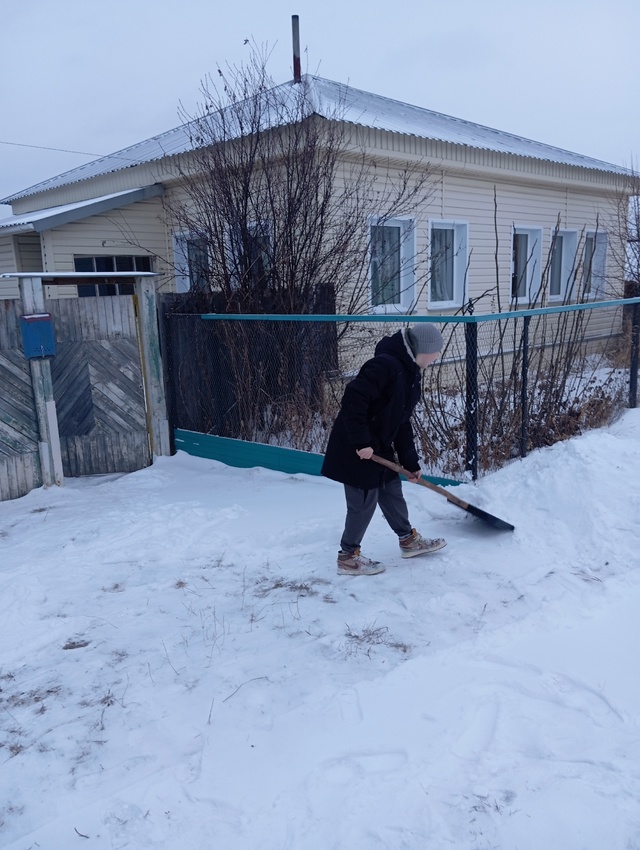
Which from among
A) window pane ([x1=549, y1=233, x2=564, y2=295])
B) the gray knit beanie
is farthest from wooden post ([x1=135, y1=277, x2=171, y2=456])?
window pane ([x1=549, y1=233, x2=564, y2=295])

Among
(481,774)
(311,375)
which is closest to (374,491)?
(481,774)

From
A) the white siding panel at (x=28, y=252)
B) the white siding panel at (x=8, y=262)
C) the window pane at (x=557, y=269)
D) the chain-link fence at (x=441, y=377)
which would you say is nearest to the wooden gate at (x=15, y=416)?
the chain-link fence at (x=441, y=377)

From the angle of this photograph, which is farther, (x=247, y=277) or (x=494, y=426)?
(x=247, y=277)

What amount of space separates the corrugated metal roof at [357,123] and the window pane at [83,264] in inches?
66.2

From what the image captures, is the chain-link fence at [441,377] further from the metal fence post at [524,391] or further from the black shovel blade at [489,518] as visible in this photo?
the black shovel blade at [489,518]

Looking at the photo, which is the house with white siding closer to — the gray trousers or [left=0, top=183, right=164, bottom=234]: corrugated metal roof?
[left=0, top=183, right=164, bottom=234]: corrugated metal roof

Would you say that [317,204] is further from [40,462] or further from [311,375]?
[40,462]

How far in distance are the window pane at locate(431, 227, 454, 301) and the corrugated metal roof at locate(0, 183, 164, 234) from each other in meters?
4.33

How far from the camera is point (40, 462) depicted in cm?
645

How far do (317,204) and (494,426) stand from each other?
3.28 metres

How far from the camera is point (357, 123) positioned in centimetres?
845

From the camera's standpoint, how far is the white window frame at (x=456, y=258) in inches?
429

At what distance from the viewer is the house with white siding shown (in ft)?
31.4

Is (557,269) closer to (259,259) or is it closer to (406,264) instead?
(406,264)
